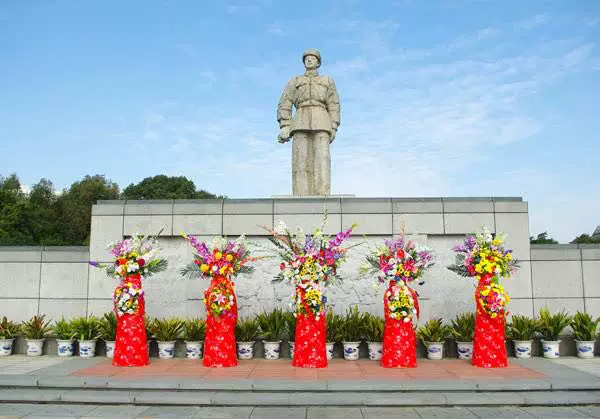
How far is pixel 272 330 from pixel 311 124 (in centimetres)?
446

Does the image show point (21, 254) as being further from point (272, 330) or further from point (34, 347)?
point (272, 330)

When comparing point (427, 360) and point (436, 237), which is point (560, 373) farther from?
point (436, 237)

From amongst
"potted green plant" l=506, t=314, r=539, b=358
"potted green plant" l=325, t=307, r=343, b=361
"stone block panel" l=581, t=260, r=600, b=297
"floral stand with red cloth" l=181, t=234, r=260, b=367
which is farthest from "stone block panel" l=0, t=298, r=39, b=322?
"stone block panel" l=581, t=260, r=600, b=297

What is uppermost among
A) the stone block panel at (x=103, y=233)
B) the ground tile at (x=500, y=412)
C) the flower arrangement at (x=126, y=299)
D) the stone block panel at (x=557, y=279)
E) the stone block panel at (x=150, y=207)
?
the stone block panel at (x=150, y=207)

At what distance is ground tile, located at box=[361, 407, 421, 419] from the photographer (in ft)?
19.8

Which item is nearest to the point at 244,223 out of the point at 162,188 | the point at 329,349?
the point at 329,349

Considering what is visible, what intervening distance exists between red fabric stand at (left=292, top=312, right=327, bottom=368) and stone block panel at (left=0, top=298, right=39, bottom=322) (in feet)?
18.6

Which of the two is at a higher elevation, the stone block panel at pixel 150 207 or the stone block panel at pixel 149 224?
the stone block panel at pixel 150 207

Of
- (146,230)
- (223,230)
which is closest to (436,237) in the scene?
(223,230)

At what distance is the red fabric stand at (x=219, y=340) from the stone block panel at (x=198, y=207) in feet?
8.00

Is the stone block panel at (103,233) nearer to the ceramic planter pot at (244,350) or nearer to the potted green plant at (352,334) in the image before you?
the ceramic planter pot at (244,350)

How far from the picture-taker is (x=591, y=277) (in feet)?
33.9

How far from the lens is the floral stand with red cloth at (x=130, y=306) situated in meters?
8.37

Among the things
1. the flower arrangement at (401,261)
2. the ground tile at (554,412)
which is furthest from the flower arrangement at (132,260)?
the ground tile at (554,412)
